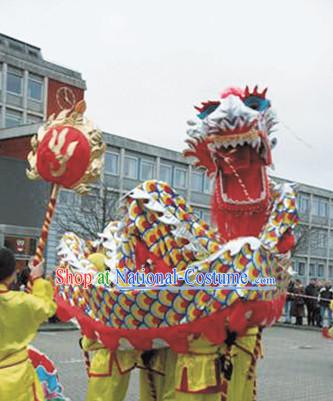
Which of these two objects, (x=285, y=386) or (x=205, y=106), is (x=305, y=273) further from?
(x=205, y=106)

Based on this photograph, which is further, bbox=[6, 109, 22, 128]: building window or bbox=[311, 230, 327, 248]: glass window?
bbox=[311, 230, 327, 248]: glass window

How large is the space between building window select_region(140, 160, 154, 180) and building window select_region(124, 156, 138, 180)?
→ 0.35 m

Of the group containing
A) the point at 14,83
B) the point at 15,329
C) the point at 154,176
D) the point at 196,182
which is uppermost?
the point at 14,83

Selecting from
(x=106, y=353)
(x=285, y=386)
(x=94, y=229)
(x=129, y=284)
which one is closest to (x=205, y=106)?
(x=129, y=284)

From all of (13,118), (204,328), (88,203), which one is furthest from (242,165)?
(13,118)

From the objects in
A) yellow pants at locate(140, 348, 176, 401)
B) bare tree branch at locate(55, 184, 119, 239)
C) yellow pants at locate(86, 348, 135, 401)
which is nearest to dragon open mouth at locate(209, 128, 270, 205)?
yellow pants at locate(140, 348, 176, 401)

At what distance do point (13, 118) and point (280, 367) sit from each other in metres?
27.3

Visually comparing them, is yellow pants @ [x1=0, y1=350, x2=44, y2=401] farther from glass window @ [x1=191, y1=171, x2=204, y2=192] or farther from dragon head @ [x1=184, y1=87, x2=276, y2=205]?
glass window @ [x1=191, y1=171, x2=204, y2=192]

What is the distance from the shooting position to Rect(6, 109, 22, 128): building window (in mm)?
33688

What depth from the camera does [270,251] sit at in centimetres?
399

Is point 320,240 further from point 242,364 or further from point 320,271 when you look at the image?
point 242,364

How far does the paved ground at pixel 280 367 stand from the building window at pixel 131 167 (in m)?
16.6

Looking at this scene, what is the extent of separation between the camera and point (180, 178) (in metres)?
32.8

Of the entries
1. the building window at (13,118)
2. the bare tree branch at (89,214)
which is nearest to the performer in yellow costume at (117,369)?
the bare tree branch at (89,214)
